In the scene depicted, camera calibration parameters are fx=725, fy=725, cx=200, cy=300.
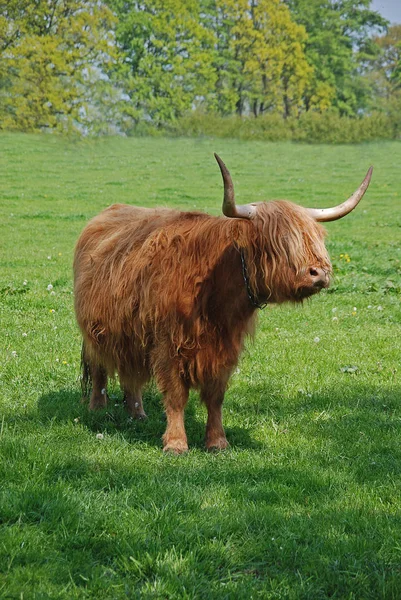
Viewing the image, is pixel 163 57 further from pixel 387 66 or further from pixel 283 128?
pixel 387 66

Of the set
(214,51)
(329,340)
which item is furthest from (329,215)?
(214,51)

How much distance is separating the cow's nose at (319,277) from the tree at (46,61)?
3573cm

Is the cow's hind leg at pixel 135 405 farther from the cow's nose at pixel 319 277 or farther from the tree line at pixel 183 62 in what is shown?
the tree line at pixel 183 62

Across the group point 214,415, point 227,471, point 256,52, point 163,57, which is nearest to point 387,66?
point 256,52

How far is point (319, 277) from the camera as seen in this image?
185 inches

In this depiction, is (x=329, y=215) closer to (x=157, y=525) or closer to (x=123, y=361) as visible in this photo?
(x=123, y=361)

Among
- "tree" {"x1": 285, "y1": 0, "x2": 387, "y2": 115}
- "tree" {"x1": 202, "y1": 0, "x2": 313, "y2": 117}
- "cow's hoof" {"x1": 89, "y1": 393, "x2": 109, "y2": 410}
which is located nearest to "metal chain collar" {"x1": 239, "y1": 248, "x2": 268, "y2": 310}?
"cow's hoof" {"x1": 89, "y1": 393, "x2": 109, "y2": 410}

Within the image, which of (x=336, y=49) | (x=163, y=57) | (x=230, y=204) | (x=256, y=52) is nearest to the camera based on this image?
(x=230, y=204)

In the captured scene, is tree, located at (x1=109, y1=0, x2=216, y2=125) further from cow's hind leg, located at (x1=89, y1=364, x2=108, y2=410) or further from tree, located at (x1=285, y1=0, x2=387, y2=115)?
cow's hind leg, located at (x1=89, y1=364, x2=108, y2=410)

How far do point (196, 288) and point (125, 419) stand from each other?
154 cm

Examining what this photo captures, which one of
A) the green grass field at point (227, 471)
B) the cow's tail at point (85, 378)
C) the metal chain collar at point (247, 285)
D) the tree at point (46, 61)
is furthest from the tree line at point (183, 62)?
the metal chain collar at point (247, 285)

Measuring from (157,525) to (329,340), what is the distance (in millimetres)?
4976

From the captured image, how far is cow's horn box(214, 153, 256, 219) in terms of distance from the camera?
4.34m

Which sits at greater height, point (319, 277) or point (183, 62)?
point (183, 62)
